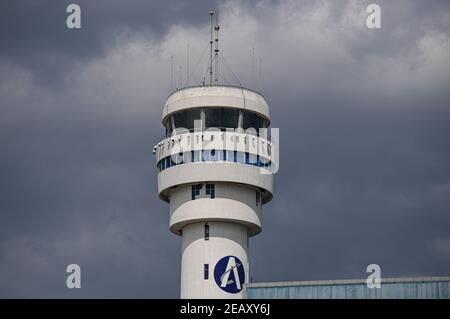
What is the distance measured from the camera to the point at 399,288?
398 feet

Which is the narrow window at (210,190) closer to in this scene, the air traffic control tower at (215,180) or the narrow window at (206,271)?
the air traffic control tower at (215,180)

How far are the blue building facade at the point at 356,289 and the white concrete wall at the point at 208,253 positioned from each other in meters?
10.2

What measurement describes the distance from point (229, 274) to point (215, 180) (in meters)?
10.2

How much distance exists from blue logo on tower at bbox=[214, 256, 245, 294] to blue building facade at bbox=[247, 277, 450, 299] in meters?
9.72

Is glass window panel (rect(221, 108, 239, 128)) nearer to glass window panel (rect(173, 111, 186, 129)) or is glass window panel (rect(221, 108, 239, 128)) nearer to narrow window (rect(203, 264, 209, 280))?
glass window panel (rect(173, 111, 186, 129))

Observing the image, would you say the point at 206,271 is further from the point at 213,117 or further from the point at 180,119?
the point at 180,119

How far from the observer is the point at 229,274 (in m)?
139

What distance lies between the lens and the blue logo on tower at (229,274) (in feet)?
454

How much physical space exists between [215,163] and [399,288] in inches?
1101

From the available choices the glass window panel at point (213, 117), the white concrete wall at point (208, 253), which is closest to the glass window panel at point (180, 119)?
the glass window panel at point (213, 117)
